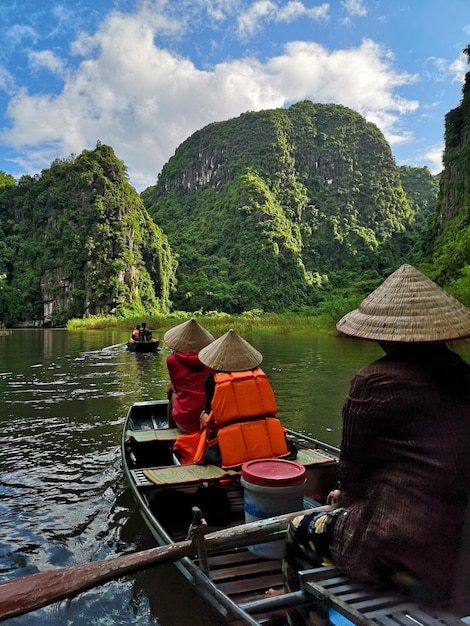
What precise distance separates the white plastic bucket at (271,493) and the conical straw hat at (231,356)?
3.43ft

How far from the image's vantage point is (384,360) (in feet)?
5.88

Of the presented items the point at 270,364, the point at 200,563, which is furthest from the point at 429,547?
the point at 270,364

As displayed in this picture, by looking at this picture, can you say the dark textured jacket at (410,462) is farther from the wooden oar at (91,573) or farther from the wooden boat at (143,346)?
the wooden boat at (143,346)

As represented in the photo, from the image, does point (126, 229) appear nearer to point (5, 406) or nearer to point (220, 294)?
point (220, 294)

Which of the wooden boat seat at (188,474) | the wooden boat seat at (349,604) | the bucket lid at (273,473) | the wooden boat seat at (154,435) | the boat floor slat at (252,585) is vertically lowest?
the boat floor slat at (252,585)

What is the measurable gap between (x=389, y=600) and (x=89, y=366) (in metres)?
13.3

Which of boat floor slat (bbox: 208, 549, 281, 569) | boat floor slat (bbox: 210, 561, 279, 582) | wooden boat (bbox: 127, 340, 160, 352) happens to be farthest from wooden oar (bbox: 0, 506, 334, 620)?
wooden boat (bbox: 127, 340, 160, 352)

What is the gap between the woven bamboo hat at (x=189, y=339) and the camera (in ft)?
16.1

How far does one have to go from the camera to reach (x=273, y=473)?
9.05 ft

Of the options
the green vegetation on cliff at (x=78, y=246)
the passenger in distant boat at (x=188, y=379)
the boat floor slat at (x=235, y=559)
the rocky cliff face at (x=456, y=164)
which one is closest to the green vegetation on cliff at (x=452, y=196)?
the rocky cliff face at (x=456, y=164)

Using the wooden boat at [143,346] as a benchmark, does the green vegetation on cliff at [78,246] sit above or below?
above

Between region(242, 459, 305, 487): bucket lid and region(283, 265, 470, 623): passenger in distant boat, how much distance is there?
0.63 metres

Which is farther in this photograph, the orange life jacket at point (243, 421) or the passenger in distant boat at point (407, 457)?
the orange life jacket at point (243, 421)

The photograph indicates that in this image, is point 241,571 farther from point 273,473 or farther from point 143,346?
point 143,346
